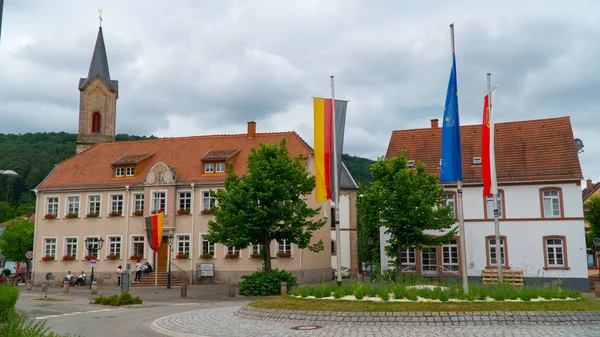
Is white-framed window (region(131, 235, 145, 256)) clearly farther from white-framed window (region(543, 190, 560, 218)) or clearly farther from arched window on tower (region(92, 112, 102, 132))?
white-framed window (region(543, 190, 560, 218))

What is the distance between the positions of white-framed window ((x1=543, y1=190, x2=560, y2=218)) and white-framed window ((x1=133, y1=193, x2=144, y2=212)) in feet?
92.5

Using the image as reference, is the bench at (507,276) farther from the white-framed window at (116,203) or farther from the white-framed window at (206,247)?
the white-framed window at (116,203)

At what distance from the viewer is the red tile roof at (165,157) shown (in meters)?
43.0

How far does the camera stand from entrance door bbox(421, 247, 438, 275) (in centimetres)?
3716

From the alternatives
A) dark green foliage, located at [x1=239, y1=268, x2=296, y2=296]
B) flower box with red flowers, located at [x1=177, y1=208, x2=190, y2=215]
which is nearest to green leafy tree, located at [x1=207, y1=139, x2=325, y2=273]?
dark green foliage, located at [x1=239, y1=268, x2=296, y2=296]

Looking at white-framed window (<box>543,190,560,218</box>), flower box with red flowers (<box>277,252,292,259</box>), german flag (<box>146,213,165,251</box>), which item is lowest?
flower box with red flowers (<box>277,252,292,259</box>)

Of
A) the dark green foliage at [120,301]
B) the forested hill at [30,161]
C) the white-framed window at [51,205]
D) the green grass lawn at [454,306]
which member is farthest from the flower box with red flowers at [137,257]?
the forested hill at [30,161]

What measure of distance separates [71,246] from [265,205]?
66.6ft

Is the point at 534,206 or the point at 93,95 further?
the point at 93,95

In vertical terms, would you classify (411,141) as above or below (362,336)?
above

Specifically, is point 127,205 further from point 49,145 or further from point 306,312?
point 49,145

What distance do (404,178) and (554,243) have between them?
1070 cm

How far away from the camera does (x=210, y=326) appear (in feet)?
54.7

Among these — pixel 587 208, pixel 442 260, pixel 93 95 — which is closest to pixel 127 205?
pixel 93 95
